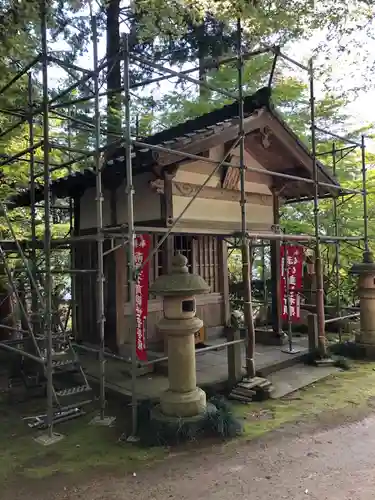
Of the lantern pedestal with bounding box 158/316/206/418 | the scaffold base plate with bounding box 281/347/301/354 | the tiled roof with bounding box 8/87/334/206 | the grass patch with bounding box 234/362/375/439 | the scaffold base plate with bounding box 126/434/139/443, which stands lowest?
the grass patch with bounding box 234/362/375/439

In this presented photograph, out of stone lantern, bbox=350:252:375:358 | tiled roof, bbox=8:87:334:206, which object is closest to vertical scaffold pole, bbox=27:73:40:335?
tiled roof, bbox=8:87:334:206

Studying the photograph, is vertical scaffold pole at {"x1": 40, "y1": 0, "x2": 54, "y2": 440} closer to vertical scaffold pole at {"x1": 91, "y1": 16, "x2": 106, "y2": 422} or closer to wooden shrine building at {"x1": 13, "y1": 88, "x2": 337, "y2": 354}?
vertical scaffold pole at {"x1": 91, "y1": 16, "x2": 106, "y2": 422}

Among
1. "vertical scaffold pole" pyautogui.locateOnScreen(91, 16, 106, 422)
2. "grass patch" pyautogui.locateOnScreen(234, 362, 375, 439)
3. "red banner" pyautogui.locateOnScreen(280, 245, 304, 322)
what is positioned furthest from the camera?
"red banner" pyautogui.locateOnScreen(280, 245, 304, 322)

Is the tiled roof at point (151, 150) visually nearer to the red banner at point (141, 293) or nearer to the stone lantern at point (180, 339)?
the red banner at point (141, 293)

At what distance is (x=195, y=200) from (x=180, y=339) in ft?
11.4

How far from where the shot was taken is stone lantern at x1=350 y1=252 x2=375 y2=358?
9.40 metres

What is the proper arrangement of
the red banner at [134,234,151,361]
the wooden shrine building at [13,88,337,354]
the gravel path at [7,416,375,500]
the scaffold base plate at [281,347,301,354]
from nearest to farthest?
the gravel path at [7,416,375,500], the red banner at [134,234,151,361], the wooden shrine building at [13,88,337,354], the scaffold base plate at [281,347,301,354]

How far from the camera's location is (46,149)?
5.67 meters

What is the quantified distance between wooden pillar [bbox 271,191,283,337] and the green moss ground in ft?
9.00

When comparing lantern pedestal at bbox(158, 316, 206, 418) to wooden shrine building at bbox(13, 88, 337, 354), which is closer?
lantern pedestal at bbox(158, 316, 206, 418)

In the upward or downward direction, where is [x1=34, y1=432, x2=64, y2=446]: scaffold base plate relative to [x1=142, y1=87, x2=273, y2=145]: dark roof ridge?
downward

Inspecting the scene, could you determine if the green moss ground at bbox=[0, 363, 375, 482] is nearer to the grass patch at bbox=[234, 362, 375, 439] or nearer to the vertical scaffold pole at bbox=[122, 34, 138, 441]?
the grass patch at bbox=[234, 362, 375, 439]

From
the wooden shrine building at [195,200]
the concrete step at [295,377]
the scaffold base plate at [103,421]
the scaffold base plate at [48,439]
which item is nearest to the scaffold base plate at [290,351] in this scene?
the concrete step at [295,377]

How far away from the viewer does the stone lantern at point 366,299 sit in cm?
940
